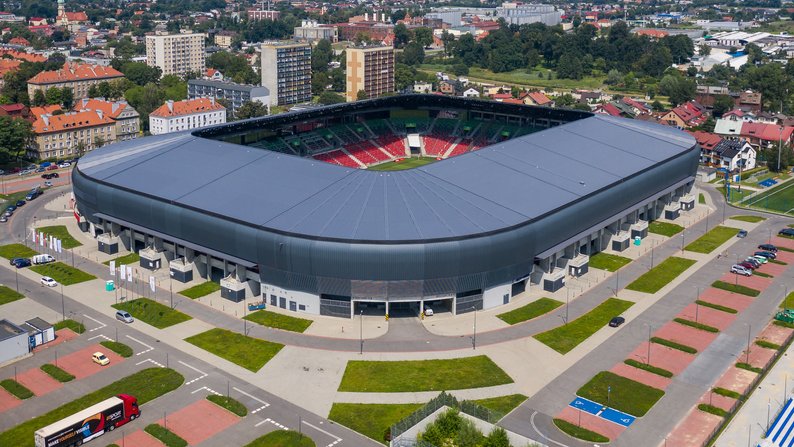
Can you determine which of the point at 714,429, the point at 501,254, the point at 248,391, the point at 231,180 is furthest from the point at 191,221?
the point at 714,429

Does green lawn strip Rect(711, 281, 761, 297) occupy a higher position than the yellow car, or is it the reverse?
green lawn strip Rect(711, 281, 761, 297)

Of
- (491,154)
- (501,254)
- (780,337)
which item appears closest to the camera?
(780,337)

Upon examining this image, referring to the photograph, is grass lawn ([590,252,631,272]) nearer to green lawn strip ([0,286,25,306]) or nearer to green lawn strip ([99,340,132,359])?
green lawn strip ([99,340,132,359])

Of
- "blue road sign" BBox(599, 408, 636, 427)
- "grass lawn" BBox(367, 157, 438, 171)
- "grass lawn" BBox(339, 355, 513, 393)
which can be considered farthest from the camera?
"grass lawn" BBox(367, 157, 438, 171)

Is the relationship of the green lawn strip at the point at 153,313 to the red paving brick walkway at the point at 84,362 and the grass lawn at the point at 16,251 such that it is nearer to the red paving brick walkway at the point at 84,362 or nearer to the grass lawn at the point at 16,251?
the red paving brick walkway at the point at 84,362

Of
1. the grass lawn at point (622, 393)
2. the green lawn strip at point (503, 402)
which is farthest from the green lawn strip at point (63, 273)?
the grass lawn at point (622, 393)

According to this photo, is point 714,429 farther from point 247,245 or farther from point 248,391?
point 247,245

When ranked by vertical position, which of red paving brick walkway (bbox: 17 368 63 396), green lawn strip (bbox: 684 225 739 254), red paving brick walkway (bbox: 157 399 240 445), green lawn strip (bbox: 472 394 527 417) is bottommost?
red paving brick walkway (bbox: 17 368 63 396)

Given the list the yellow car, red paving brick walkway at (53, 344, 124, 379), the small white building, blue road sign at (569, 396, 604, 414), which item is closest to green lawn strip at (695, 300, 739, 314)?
blue road sign at (569, 396, 604, 414)
